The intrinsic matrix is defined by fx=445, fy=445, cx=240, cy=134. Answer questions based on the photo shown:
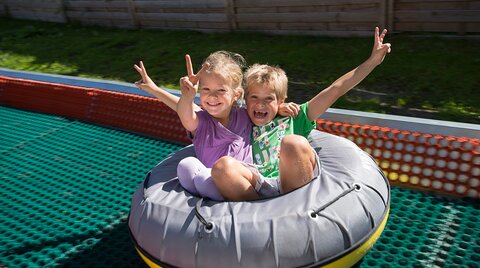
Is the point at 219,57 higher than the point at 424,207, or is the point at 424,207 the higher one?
the point at 219,57

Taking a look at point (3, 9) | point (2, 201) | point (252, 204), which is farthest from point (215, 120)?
point (3, 9)

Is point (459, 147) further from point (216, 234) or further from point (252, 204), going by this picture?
point (216, 234)

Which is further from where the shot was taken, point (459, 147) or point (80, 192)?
point (80, 192)

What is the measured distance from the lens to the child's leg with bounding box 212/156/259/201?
2.31 m

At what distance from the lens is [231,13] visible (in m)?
7.50

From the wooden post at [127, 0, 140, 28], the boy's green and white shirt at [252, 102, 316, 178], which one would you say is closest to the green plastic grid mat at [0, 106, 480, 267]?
the boy's green and white shirt at [252, 102, 316, 178]

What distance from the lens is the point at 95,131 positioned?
16.0 feet

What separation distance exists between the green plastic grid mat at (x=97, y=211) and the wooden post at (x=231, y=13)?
11.6ft

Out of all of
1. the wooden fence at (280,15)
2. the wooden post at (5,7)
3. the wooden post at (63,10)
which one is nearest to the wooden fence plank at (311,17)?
the wooden fence at (280,15)

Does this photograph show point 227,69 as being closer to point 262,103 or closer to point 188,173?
point 262,103

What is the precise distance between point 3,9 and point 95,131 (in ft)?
30.4

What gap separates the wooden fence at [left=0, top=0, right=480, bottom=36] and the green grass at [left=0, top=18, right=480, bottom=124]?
175mm

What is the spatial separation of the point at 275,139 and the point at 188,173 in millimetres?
590

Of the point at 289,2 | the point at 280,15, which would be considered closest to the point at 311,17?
the point at 289,2
